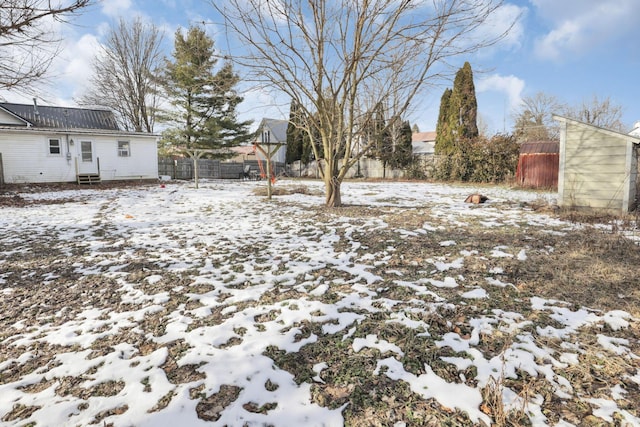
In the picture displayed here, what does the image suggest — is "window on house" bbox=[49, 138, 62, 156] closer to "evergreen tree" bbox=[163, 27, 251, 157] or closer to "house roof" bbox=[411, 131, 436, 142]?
"evergreen tree" bbox=[163, 27, 251, 157]

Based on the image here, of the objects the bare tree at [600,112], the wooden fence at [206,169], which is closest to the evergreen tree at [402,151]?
the wooden fence at [206,169]

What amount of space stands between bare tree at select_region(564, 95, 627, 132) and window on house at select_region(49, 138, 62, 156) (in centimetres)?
3820

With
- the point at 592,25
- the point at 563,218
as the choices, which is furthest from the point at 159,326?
the point at 592,25

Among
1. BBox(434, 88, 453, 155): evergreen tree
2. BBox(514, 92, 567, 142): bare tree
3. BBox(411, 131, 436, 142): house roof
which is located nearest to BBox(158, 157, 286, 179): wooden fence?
BBox(434, 88, 453, 155): evergreen tree

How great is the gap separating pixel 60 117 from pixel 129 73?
7207 millimetres

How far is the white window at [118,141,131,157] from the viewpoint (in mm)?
17609

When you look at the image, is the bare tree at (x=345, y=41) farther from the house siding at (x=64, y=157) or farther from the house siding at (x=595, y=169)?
the house siding at (x=64, y=157)

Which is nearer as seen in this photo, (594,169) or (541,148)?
(594,169)

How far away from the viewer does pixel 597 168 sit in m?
6.90

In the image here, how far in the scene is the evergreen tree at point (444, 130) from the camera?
63.2 feet

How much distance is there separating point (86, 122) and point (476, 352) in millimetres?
22637

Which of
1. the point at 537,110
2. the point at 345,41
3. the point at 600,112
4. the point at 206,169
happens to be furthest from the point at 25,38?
the point at 600,112

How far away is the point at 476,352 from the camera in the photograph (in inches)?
82.9

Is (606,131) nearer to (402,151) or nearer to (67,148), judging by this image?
(402,151)
